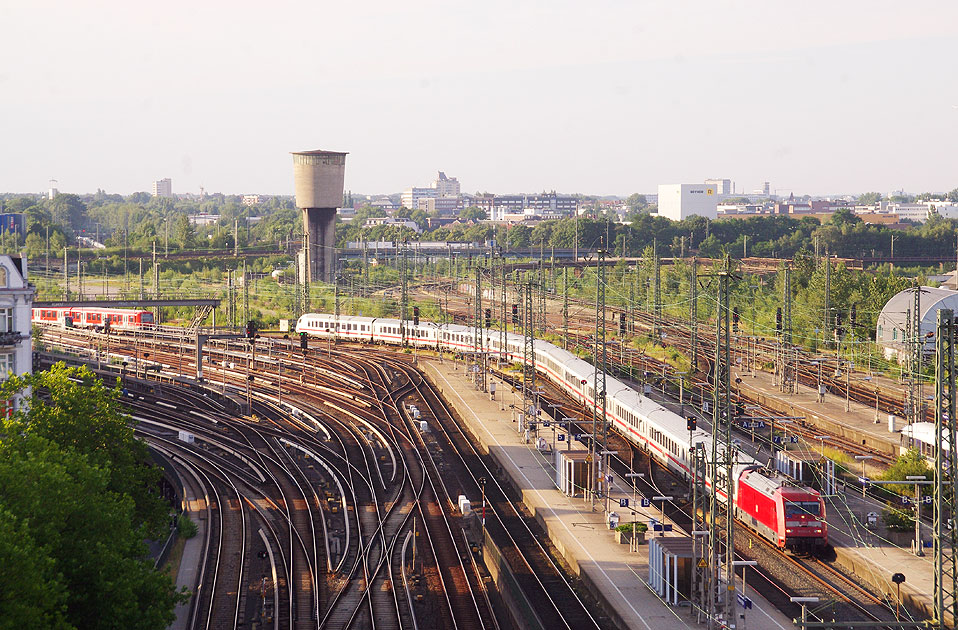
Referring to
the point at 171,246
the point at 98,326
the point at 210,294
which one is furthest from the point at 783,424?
the point at 171,246

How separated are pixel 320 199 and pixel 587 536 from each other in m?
73.5

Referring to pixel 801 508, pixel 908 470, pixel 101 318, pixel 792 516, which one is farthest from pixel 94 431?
pixel 101 318

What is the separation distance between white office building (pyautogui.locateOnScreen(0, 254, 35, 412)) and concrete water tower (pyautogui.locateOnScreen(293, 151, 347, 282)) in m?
63.0

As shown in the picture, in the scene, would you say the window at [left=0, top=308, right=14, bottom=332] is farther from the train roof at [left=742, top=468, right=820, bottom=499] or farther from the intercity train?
the train roof at [left=742, top=468, right=820, bottom=499]

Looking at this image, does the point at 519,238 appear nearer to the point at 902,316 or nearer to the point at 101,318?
the point at 101,318

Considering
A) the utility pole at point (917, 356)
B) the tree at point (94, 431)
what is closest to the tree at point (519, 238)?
the utility pole at point (917, 356)

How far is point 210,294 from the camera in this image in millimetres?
96375

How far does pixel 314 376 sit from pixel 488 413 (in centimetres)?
1384

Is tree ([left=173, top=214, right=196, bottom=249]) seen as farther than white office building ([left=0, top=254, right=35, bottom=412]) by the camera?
Yes

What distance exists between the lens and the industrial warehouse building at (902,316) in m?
58.0

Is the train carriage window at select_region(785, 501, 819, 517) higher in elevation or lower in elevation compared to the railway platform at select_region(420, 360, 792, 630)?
higher

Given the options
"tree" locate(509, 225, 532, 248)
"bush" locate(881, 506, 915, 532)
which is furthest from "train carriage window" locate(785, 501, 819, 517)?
"tree" locate(509, 225, 532, 248)

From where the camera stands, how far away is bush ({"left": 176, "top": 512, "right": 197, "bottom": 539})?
99.7 feet

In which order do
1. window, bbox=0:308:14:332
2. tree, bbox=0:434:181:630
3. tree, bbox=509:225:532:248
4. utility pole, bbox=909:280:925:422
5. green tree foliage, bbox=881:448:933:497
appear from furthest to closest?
tree, bbox=509:225:532:248 → utility pole, bbox=909:280:925:422 → window, bbox=0:308:14:332 → green tree foliage, bbox=881:448:933:497 → tree, bbox=0:434:181:630
